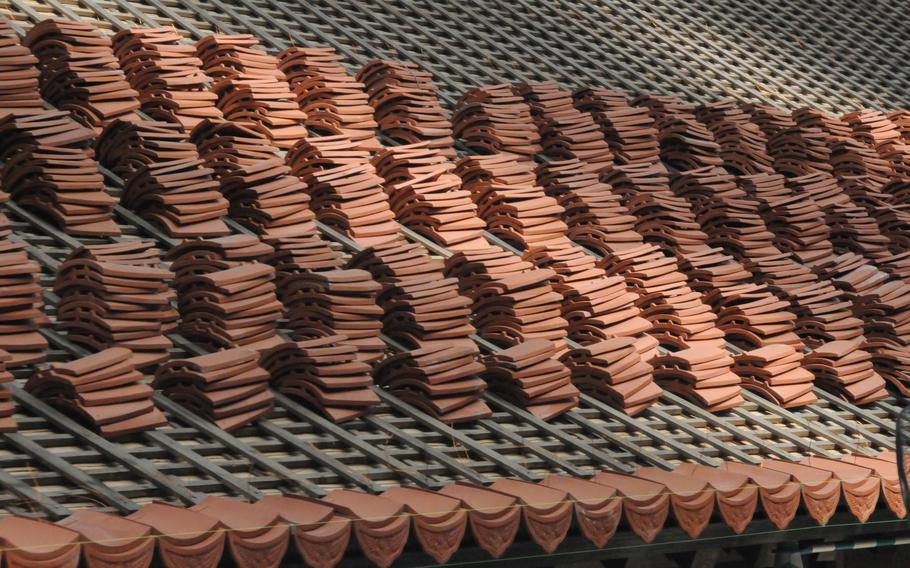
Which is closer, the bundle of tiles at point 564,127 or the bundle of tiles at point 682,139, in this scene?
the bundle of tiles at point 564,127

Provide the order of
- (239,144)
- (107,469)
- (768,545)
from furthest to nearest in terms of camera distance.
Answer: (239,144), (768,545), (107,469)

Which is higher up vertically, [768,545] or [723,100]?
[723,100]

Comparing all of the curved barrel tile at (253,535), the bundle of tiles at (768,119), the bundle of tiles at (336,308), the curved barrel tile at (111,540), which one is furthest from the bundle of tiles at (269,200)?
the bundle of tiles at (768,119)

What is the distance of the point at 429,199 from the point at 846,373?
353cm

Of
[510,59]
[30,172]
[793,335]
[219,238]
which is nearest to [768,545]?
[793,335]

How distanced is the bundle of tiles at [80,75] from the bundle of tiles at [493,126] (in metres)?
3.23

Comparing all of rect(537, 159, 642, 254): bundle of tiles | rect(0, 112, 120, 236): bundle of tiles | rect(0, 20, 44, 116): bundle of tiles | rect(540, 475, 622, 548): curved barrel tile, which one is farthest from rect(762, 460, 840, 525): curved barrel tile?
rect(0, 20, 44, 116): bundle of tiles

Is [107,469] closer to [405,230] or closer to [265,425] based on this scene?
[265,425]

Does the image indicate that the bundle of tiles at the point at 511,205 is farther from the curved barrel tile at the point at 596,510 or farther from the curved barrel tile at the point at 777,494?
the curved barrel tile at the point at 596,510

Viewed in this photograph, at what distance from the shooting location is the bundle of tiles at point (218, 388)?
284 inches

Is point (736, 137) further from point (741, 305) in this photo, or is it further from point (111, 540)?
point (111, 540)

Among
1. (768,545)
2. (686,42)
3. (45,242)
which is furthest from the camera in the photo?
(686,42)

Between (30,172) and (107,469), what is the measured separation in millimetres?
2865

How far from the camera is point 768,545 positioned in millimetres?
8961
